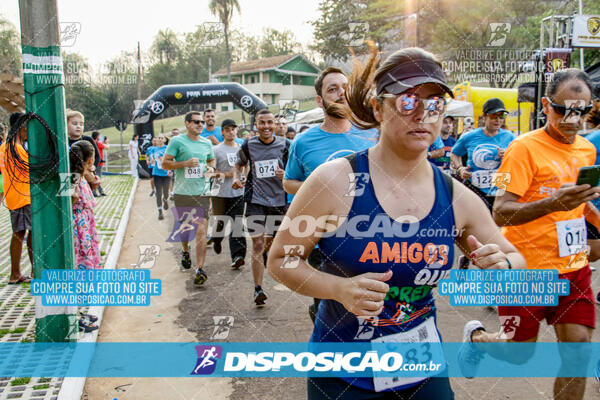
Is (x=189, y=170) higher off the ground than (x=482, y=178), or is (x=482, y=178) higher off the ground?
(x=189, y=170)

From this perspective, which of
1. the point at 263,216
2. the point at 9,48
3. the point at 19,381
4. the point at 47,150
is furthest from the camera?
the point at 9,48

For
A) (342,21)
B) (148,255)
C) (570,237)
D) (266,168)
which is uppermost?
(342,21)

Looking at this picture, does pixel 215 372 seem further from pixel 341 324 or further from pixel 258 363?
pixel 341 324

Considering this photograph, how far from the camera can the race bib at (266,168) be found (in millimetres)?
5645

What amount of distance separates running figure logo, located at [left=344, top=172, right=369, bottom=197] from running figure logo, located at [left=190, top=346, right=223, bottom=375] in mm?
2432

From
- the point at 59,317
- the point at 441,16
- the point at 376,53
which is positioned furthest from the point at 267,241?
the point at 441,16

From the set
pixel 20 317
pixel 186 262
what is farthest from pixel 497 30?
pixel 20 317

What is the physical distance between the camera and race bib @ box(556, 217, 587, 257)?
261cm

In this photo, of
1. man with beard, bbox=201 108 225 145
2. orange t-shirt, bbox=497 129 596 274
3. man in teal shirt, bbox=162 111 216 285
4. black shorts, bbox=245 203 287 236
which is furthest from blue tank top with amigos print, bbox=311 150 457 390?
man with beard, bbox=201 108 225 145

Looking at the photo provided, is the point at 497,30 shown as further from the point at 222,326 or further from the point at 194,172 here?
the point at 222,326

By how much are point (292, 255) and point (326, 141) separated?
1.90 meters

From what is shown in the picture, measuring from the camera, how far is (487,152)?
593 centimetres

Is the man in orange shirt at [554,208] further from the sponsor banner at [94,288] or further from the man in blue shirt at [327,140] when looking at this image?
the sponsor banner at [94,288]

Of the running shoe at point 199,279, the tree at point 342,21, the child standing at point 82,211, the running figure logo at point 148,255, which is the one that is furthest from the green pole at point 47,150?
the tree at point 342,21
